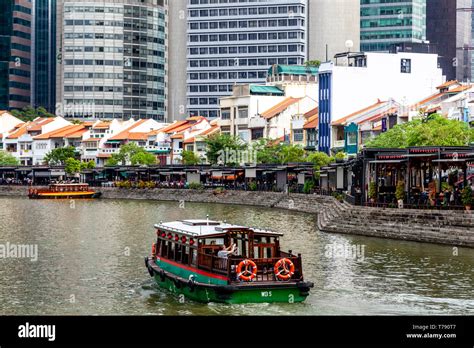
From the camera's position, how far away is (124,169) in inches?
5709

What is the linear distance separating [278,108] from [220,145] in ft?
35.7

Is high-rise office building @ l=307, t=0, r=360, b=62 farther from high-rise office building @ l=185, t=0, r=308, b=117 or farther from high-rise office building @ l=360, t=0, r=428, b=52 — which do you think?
high-rise office building @ l=185, t=0, r=308, b=117

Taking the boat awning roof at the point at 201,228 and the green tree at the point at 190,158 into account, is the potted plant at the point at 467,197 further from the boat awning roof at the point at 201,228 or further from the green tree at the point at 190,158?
the green tree at the point at 190,158

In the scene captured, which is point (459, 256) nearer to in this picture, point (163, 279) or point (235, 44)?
point (163, 279)

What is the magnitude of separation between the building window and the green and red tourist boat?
93.0m

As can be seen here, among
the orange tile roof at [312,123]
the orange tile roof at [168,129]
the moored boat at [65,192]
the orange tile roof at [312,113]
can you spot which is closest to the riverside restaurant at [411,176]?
the orange tile roof at [312,123]

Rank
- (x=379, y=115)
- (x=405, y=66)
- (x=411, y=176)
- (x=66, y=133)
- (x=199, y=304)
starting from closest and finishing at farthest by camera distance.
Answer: (x=199, y=304) < (x=411, y=176) < (x=379, y=115) < (x=405, y=66) < (x=66, y=133)

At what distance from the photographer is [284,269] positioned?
122 ft

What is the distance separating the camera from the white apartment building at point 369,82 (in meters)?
127

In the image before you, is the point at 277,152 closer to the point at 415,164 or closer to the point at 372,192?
the point at 372,192

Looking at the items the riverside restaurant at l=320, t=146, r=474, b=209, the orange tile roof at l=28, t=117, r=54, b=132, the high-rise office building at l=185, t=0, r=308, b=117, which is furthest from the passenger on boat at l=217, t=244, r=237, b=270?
the high-rise office building at l=185, t=0, r=308, b=117

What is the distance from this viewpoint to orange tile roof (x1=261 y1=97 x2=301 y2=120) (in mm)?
140375

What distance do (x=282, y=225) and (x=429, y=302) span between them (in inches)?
1479

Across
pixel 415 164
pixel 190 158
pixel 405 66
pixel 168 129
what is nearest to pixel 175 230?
pixel 415 164
